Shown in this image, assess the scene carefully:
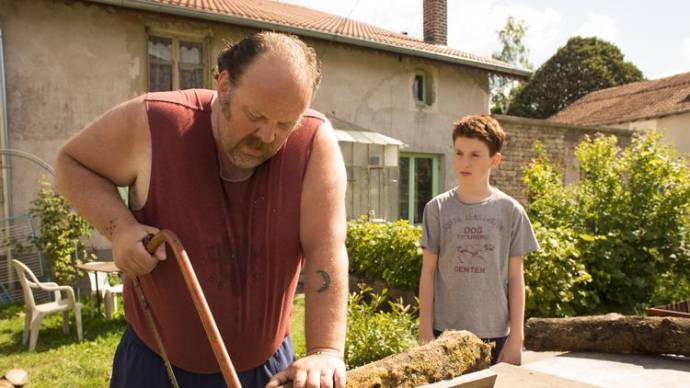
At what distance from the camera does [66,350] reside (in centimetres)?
543

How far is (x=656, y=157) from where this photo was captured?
5.93 m

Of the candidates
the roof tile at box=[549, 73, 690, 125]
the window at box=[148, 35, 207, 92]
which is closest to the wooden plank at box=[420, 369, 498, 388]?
the window at box=[148, 35, 207, 92]

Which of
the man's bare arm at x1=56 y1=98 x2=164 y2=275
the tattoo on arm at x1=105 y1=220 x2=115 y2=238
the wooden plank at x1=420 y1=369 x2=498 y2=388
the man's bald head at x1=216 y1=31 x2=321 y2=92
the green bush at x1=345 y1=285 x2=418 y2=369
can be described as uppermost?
the man's bald head at x1=216 y1=31 x2=321 y2=92

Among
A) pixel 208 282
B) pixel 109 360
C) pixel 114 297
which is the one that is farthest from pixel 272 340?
pixel 114 297

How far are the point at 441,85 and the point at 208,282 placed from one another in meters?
11.9

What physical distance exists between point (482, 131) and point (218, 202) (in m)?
1.60

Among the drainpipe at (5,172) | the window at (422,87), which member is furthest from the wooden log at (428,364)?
the window at (422,87)

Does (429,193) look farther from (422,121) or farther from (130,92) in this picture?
(130,92)

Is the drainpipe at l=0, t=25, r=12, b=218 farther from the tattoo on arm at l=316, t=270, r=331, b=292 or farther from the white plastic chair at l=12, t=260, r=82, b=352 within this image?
the tattoo on arm at l=316, t=270, r=331, b=292

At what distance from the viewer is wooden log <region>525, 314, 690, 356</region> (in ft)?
9.45

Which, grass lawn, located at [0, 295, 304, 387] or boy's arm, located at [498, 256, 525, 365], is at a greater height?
boy's arm, located at [498, 256, 525, 365]

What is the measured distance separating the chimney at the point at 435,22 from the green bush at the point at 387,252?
338 inches

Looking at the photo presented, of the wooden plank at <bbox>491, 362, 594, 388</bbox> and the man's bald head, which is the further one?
the wooden plank at <bbox>491, 362, 594, 388</bbox>

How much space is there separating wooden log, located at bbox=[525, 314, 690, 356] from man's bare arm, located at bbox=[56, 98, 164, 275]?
7.87ft
